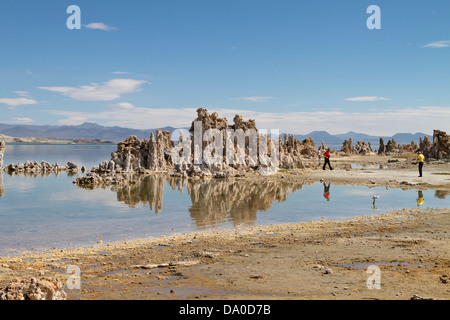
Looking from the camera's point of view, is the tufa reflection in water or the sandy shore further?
the tufa reflection in water

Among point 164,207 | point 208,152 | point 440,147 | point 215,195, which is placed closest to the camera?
point 164,207

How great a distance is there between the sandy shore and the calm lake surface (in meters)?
2.60

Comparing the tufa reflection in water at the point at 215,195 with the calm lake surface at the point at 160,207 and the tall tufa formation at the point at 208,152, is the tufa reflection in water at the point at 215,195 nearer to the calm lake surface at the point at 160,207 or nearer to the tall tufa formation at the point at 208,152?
the calm lake surface at the point at 160,207

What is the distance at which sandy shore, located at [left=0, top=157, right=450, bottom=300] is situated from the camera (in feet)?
29.1

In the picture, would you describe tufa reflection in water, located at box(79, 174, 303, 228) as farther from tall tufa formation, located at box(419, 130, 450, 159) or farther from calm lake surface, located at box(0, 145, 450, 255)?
tall tufa formation, located at box(419, 130, 450, 159)

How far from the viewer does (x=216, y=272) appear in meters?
10.5

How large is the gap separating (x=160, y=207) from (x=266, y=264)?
46.5 feet

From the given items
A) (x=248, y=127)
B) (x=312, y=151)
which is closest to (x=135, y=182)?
(x=248, y=127)

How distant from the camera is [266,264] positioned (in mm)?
11203

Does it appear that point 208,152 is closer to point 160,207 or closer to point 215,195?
point 215,195

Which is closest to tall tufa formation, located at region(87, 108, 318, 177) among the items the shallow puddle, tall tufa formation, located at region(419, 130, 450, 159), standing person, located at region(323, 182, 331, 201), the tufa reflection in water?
the tufa reflection in water

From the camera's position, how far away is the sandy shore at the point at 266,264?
29.1 feet

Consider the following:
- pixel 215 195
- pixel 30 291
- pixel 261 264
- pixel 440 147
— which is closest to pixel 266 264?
pixel 261 264
